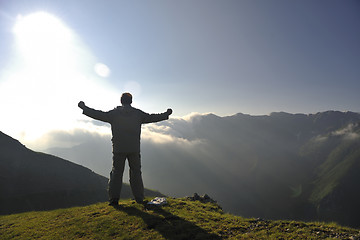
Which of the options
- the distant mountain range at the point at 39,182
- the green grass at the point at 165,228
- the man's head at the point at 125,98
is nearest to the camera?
the green grass at the point at 165,228

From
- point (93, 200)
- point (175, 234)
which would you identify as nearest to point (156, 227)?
point (175, 234)

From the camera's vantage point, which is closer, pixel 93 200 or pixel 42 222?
pixel 42 222

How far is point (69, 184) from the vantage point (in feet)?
282

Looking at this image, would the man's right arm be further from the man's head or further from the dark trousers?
the dark trousers

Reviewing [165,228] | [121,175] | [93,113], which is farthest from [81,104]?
[165,228]

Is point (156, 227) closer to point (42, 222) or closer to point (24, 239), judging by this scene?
point (24, 239)

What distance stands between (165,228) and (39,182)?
3712 inches

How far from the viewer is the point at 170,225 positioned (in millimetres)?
7645

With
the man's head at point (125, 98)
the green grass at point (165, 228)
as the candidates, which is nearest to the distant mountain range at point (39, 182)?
the green grass at point (165, 228)

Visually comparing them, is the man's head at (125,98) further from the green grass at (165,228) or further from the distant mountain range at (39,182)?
the distant mountain range at (39,182)

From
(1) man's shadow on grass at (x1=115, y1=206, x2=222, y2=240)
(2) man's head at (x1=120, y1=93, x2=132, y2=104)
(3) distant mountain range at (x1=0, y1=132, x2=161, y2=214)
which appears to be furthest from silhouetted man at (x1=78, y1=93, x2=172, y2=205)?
(3) distant mountain range at (x1=0, y1=132, x2=161, y2=214)

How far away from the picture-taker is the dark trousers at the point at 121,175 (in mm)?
10758

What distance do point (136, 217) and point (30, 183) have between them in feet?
298

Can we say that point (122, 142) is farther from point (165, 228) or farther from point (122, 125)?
point (165, 228)
